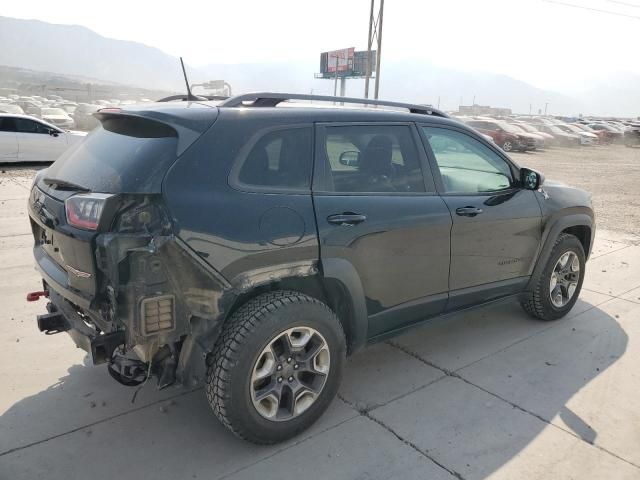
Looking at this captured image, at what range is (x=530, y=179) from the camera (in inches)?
159

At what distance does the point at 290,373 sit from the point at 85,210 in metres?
1.31

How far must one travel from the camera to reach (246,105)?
297 cm

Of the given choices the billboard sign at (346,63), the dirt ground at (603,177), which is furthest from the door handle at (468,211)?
the billboard sign at (346,63)

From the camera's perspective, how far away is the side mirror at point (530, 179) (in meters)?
4.01

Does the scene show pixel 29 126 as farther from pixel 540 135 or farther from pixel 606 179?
pixel 540 135

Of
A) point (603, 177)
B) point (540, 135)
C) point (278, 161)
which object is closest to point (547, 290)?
point (278, 161)

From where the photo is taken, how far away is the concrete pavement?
8.95 ft

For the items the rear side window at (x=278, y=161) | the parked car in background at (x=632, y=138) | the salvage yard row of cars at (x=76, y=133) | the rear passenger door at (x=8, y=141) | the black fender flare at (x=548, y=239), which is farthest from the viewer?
the parked car in background at (x=632, y=138)

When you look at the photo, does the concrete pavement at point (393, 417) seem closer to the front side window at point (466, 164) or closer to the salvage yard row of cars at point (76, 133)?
the front side window at point (466, 164)

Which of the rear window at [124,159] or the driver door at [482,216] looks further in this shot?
the driver door at [482,216]

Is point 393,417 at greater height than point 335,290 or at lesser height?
lesser

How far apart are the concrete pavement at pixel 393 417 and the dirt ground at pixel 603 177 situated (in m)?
5.65

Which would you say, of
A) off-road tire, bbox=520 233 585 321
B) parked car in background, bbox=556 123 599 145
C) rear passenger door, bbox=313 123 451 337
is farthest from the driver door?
parked car in background, bbox=556 123 599 145

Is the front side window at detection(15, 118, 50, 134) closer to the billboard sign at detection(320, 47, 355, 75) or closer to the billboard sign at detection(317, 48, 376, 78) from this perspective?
the billboard sign at detection(317, 48, 376, 78)
